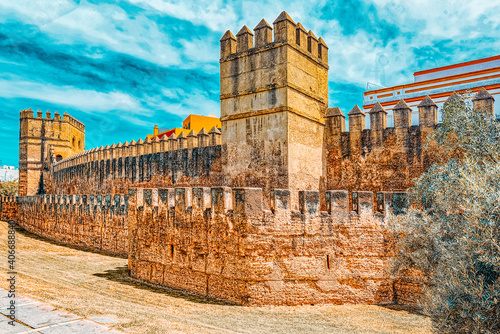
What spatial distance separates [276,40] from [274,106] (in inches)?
66.2

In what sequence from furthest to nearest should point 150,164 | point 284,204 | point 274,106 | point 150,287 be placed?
point 150,164, point 274,106, point 150,287, point 284,204

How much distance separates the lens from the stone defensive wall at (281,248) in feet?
23.3

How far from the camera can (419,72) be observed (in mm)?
19625

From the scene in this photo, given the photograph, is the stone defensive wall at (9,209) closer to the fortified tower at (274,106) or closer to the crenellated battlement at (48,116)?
the crenellated battlement at (48,116)

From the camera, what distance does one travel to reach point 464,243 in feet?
14.9

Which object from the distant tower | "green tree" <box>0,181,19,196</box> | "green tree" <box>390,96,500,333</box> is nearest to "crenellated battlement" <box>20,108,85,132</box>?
the distant tower

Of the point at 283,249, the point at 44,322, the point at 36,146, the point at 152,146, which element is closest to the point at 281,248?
the point at 283,249

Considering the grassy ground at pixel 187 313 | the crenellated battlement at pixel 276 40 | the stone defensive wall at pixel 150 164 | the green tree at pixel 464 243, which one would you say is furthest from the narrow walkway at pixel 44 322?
the stone defensive wall at pixel 150 164

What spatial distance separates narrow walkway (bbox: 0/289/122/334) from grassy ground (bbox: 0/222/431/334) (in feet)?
1.67

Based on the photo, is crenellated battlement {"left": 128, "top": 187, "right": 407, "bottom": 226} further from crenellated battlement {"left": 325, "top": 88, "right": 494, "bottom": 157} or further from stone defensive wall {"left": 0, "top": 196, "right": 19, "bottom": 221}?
stone defensive wall {"left": 0, "top": 196, "right": 19, "bottom": 221}

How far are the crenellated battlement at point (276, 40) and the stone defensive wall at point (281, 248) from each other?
4113 millimetres

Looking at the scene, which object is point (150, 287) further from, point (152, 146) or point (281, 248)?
point (152, 146)

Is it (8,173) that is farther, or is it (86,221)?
(8,173)

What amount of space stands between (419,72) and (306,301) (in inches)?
661
